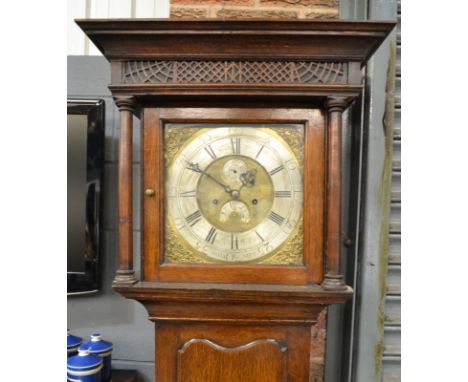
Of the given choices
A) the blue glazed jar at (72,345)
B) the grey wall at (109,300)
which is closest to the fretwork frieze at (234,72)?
the grey wall at (109,300)

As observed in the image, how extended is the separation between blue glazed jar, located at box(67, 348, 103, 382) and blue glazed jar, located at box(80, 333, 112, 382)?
8 centimetres

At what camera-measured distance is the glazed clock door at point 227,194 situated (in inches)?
40.3

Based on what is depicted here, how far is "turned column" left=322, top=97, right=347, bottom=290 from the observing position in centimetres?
98

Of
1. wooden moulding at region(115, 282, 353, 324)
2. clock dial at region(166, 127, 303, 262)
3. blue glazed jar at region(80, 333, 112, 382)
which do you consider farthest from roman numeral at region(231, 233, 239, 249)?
blue glazed jar at region(80, 333, 112, 382)

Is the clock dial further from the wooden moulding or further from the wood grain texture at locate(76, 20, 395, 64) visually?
the wood grain texture at locate(76, 20, 395, 64)

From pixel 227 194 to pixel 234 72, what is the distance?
0.36 metres

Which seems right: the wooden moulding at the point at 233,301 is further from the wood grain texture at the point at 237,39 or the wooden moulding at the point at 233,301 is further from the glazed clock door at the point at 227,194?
the wood grain texture at the point at 237,39

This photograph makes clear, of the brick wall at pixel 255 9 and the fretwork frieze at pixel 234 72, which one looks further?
the brick wall at pixel 255 9

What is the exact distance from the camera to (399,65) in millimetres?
1395

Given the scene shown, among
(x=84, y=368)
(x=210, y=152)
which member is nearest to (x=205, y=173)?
(x=210, y=152)

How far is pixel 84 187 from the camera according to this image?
1498 millimetres

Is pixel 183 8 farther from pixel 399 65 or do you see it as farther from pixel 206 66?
pixel 399 65

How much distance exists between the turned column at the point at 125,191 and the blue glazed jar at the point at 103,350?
575mm

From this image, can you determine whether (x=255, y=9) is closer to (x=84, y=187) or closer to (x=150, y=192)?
(x=150, y=192)
